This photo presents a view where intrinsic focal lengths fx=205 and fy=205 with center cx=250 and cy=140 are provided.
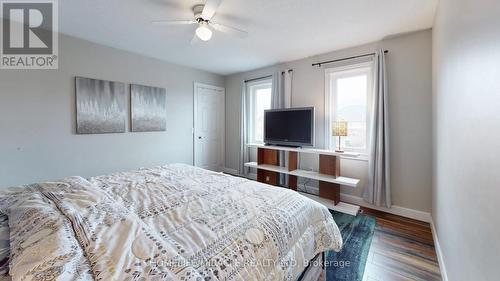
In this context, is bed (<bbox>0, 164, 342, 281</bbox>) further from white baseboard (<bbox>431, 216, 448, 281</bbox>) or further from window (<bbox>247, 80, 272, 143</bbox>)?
window (<bbox>247, 80, 272, 143</bbox>)

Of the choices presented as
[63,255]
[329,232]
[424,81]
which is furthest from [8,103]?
[424,81]

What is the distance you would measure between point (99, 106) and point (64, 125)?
503mm

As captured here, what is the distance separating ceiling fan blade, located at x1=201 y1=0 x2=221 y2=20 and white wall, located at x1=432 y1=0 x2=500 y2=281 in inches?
69.0

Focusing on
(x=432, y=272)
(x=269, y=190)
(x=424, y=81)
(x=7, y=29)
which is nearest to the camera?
(x=269, y=190)

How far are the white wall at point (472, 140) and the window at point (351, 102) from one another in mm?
1371

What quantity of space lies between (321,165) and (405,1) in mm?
2226

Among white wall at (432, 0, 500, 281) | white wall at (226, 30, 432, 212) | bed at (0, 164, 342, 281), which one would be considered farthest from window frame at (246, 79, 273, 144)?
white wall at (432, 0, 500, 281)

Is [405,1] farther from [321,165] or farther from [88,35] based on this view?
[88,35]

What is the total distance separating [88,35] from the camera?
2.83 m

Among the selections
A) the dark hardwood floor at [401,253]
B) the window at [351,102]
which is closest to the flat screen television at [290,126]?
the window at [351,102]

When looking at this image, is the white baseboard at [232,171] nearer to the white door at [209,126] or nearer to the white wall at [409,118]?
the white door at [209,126]

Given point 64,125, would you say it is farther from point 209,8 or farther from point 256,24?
point 256,24

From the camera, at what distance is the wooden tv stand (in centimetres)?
304

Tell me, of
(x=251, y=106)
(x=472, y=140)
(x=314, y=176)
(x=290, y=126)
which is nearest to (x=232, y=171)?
(x=251, y=106)
